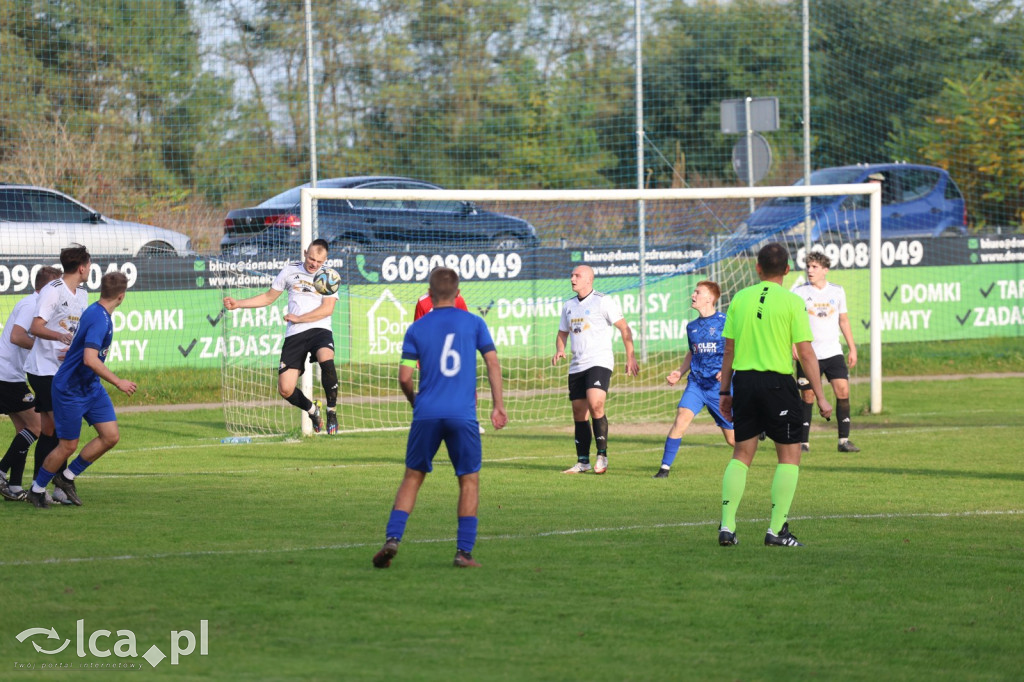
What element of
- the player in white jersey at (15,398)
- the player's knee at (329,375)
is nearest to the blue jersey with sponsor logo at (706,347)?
the player's knee at (329,375)

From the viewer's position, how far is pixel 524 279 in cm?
2058

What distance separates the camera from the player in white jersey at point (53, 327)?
32.1 feet

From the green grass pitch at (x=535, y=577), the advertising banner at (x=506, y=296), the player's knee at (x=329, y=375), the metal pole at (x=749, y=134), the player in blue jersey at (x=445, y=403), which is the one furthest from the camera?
the metal pole at (x=749, y=134)

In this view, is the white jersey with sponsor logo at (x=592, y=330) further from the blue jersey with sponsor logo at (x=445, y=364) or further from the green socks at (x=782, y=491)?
the blue jersey with sponsor logo at (x=445, y=364)

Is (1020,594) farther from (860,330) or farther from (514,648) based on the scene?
(860,330)

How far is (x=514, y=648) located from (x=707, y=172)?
24508 mm

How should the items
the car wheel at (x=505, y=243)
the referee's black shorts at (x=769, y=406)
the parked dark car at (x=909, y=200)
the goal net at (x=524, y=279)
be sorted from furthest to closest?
the parked dark car at (x=909, y=200) → the car wheel at (x=505, y=243) → the goal net at (x=524, y=279) → the referee's black shorts at (x=769, y=406)

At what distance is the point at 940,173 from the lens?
26.9 m

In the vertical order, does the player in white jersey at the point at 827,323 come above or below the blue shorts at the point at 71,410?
above

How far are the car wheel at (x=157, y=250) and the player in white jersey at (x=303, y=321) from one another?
578cm

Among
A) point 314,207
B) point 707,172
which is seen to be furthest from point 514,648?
point 707,172

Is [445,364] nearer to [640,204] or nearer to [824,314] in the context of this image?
[824,314]

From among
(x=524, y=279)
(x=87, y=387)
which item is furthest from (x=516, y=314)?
(x=87, y=387)

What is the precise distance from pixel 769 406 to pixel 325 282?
7.17 metres
